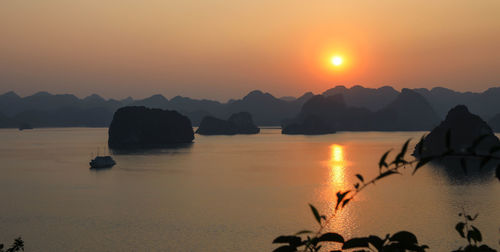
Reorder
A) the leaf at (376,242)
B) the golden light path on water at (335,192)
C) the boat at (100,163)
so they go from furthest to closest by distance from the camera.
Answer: the boat at (100,163)
the golden light path on water at (335,192)
the leaf at (376,242)

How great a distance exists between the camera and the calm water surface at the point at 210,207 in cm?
5647

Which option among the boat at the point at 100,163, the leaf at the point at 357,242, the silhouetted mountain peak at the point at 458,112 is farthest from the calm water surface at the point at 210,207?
the leaf at the point at 357,242

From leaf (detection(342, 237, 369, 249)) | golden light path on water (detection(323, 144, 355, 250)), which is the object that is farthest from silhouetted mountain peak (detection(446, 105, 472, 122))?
leaf (detection(342, 237, 369, 249))

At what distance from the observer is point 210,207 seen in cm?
7656

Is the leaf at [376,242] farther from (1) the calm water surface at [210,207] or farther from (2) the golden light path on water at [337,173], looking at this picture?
(2) the golden light path on water at [337,173]

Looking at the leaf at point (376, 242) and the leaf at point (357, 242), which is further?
→ the leaf at point (376, 242)

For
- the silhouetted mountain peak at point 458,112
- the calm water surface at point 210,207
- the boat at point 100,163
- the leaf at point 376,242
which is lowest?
the calm water surface at point 210,207

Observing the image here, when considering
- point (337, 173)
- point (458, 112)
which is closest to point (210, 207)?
point (337, 173)

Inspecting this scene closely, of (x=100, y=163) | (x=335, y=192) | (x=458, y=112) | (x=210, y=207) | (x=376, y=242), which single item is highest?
(x=458, y=112)

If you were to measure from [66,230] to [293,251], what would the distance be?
62.1m

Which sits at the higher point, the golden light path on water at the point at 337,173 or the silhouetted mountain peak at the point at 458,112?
the silhouetted mountain peak at the point at 458,112

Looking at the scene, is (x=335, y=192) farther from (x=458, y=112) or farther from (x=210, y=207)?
(x=458, y=112)

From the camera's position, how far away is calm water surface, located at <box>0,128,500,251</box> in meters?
56.5

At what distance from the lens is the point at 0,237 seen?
189 feet
